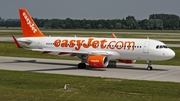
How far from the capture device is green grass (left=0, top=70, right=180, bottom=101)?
24734mm

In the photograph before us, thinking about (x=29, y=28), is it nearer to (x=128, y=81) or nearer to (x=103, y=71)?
(x=103, y=71)

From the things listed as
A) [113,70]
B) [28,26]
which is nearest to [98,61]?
[113,70]

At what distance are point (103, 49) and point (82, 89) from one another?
1524 centimetres

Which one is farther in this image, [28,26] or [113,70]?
[28,26]

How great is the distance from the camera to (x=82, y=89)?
27859 millimetres

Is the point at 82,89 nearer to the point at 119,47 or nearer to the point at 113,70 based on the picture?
the point at 113,70

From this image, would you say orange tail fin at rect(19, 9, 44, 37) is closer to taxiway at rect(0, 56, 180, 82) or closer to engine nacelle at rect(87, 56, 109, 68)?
taxiway at rect(0, 56, 180, 82)

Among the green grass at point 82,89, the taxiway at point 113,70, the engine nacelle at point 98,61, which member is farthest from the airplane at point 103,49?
the green grass at point 82,89

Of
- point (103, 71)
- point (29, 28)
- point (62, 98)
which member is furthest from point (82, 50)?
point (62, 98)

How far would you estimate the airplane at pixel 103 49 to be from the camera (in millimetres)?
40125

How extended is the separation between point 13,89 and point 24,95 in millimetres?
2618

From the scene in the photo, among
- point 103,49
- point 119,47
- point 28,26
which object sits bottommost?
point 103,49

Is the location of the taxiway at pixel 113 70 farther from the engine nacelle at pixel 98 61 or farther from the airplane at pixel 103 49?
the airplane at pixel 103 49

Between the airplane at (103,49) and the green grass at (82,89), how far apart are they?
831 centimetres
